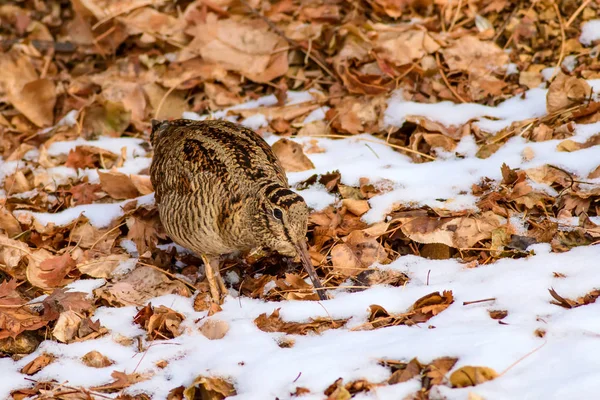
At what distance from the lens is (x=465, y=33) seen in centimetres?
681

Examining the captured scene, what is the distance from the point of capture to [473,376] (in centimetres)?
330

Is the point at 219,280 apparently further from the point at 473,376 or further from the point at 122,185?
the point at 473,376

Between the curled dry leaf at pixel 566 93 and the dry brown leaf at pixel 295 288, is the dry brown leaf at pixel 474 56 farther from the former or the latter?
the dry brown leaf at pixel 295 288

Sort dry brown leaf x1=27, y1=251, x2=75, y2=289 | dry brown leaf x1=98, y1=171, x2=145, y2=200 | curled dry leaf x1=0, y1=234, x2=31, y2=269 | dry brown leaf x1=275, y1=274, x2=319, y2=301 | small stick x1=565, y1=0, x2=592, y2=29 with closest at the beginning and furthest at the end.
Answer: dry brown leaf x1=275, y1=274, x2=319, y2=301 → dry brown leaf x1=27, y1=251, x2=75, y2=289 → curled dry leaf x1=0, y1=234, x2=31, y2=269 → dry brown leaf x1=98, y1=171, x2=145, y2=200 → small stick x1=565, y1=0, x2=592, y2=29

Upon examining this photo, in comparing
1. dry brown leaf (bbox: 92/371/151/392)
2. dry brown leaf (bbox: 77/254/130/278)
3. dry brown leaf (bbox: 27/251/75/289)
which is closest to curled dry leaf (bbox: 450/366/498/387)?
dry brown leaf (bbox: 92/371/151/392)

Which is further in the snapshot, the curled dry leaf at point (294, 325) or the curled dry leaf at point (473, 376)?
the curled dry leaf at point (294, 325)

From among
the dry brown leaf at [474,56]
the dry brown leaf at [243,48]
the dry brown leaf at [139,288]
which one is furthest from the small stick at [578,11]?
the dry brown leaf at [139,288]

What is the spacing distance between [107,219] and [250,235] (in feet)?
5.27

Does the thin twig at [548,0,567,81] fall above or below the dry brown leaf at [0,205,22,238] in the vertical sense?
above

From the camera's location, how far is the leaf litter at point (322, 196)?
3.78 m

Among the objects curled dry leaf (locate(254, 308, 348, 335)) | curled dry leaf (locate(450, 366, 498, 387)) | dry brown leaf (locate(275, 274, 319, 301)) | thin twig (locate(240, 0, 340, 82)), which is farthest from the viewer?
thin twig (locate(240, 0, 340, 82))

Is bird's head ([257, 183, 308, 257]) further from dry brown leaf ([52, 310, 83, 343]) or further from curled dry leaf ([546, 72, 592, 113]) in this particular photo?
curled dry leaf ([546, 72, 592, 113])

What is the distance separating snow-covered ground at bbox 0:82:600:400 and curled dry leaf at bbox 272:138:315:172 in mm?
337

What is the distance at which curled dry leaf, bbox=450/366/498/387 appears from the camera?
3293 mm
